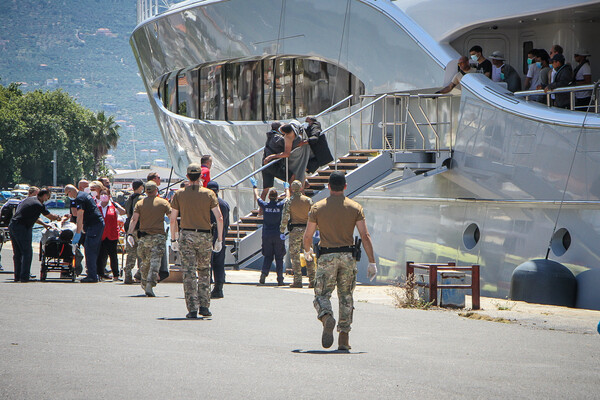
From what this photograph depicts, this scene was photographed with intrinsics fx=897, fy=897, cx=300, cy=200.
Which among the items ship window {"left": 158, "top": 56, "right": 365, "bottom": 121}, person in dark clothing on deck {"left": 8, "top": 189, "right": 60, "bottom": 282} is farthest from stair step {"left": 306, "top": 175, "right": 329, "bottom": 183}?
person in dark clothing on deck {"left": 8, "top": 189, "right": 60, "bottom": 282}

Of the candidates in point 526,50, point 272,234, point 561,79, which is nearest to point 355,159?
point 272,234

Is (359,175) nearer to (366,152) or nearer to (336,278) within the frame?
(366,152)

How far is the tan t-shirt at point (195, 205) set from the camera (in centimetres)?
1059

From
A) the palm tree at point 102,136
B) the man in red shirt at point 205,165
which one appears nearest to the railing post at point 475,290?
the man in red shirt at point 205,165

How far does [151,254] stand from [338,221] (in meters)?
5.25

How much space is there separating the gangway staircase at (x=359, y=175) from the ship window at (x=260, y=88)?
372 centimetres

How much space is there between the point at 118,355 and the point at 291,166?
10200 mm

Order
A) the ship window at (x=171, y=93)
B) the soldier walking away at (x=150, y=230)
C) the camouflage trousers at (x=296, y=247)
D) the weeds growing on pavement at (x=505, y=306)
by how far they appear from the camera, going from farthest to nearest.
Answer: the ship window at (x=171, y=93), the camouflage trousers at (x=296, y=247), the soldier walking away at (x=150, y=230), the weeds growing on pavement at (x=505, y=306)

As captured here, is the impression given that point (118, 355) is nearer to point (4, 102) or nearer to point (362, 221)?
point (362, 221)

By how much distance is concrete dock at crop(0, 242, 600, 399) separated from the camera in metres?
6.22

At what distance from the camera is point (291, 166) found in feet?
57.1

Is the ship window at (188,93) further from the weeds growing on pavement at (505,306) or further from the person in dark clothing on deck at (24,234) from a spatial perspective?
the weeds growing on pavement at (505,306)

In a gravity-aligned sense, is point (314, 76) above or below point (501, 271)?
above

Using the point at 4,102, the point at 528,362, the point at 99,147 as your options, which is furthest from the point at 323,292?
the point at 99,147
